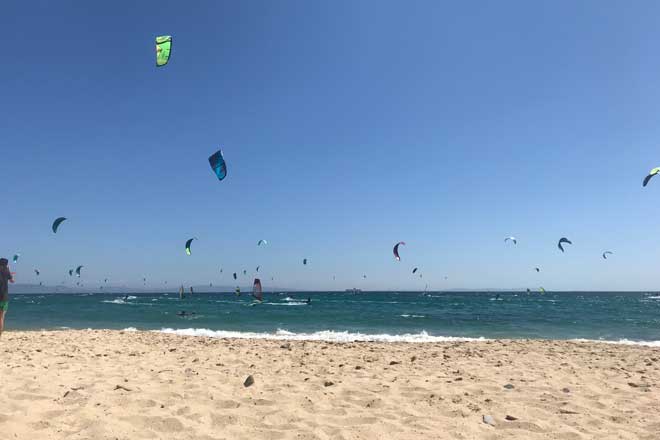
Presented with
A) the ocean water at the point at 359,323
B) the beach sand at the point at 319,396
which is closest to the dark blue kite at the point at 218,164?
the beach sand at the point at 319,396

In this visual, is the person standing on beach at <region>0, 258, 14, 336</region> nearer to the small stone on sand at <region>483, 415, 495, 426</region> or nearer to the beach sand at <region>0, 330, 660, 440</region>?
the beach sand at <region>0, 330, 660, 440</region>

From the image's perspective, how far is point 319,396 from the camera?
226 inches

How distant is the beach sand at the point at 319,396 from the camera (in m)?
4.42

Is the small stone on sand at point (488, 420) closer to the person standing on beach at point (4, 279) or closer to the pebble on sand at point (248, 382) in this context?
the pebble on sand at point (248, 382)

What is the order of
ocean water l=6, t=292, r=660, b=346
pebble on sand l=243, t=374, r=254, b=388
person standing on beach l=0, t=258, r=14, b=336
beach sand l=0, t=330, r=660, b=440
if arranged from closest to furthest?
1. beach sand l=0, t=330, r=660, b=440
2. pebble on sand l=243, t=374, r=254, b=388
3. person standing on beach l=0, t=258, r=14, b=336
4. ocean water l=6, t=292, r=660, b=346

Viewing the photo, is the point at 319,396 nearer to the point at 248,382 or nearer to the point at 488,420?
the point at 248,382

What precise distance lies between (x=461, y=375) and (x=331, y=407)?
127 inches

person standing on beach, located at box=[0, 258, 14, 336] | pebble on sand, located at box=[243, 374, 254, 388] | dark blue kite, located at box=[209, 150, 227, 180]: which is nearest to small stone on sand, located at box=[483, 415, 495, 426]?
pebble on sand, located at box=[243, 374, 254, 388]

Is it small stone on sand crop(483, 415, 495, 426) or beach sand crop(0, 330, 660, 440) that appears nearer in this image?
beach sand crop(0, 330, 660, 440)

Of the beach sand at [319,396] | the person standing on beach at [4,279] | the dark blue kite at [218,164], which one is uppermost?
the dark blue kite at [218,164]

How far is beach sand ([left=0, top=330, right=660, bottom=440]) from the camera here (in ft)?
14.5

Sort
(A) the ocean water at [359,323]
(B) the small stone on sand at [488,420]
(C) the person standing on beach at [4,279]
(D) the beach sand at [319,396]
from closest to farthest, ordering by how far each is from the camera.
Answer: (D) the beach sand at [319,396]
(B) the small stone on sand at [488,420]
(C) the person standing on beach at [4,279]
(A) the ocean water at [359,323]

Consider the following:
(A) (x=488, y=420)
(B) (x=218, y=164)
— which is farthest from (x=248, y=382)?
(B) (x=218, y=164)

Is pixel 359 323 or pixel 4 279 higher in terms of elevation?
pixel 4 279
